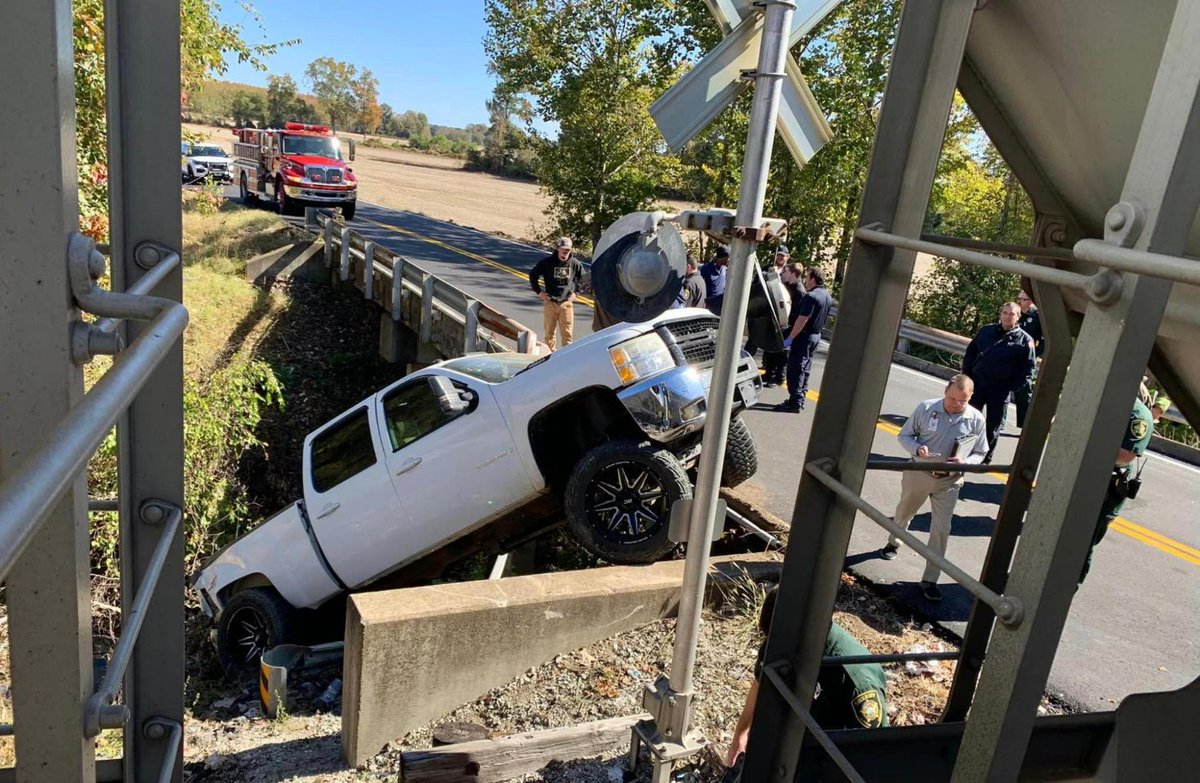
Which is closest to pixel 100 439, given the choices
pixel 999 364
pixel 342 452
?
pixel 342 452

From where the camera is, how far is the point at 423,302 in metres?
13.4

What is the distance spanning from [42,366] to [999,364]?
31.1ft

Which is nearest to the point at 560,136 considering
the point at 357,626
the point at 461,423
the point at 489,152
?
the point at 461,423

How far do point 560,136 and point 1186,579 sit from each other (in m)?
22.7

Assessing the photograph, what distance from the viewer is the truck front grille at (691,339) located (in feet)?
20.4

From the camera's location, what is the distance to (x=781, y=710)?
8.93ft

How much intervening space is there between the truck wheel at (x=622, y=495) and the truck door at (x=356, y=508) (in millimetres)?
1417

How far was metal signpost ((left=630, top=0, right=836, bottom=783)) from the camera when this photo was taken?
3.27 meters

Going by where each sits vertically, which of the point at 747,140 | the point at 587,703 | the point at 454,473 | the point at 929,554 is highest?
the point at 747,140

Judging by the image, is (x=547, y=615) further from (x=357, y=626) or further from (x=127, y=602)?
(x=127, y=602)

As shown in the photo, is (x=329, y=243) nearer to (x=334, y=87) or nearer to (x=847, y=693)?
(x=847, y=693)

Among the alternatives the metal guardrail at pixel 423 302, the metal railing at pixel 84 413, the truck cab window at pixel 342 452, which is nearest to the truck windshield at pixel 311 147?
the metal guardrail at pixel 423 302

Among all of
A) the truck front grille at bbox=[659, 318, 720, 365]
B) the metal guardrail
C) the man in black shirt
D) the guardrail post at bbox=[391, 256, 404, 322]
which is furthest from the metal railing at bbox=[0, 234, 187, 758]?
the guardrail post at bbox=[391, 256, 404, 322]

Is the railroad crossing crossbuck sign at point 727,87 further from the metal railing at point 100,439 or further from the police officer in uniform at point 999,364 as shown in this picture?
the police officer in uniform at point 999,364
